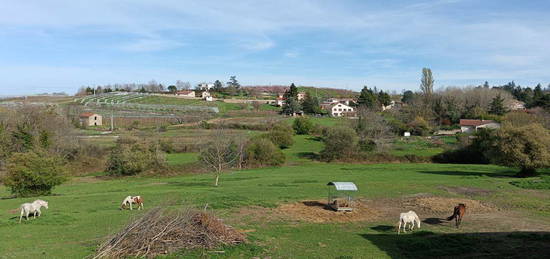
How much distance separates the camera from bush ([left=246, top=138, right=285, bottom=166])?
221ft

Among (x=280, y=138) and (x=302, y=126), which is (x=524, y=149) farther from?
(x=302, y=126)

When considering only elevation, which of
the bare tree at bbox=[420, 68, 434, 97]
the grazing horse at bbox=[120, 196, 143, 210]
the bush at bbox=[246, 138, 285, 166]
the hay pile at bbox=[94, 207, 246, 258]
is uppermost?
the bare tree at bbox=[420, 68, 434, 97]

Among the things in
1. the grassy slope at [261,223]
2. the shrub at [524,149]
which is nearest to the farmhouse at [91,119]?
the grassy slope at [261,223]

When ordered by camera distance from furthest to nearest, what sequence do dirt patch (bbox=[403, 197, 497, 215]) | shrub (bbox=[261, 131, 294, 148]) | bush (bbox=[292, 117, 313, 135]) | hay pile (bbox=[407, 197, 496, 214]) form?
bush (bbox=[292, 117, 313, 135])
shrub (bbox=[261, 131, 294, 148])
hay pile (bbox=[407, 197, 496, 214])
dirt patch (bbox=[403, 197, 497, 215])

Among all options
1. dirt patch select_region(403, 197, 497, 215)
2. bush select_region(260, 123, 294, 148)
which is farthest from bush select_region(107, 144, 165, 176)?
dirt patch select_region(403, 197, 497, 215)

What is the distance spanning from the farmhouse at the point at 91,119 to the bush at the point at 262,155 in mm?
66966

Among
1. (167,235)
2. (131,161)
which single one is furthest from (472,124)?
(167,235)

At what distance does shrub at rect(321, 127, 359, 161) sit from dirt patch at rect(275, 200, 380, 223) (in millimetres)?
41495

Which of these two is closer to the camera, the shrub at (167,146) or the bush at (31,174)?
the bush at (31,174)

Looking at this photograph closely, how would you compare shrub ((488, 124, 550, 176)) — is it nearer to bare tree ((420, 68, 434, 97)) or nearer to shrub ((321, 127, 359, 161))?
shrub ((321, 127, 359, 161))

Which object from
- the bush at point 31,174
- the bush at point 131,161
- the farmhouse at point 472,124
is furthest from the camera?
the farmhouse at point 472,124

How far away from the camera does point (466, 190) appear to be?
123ft

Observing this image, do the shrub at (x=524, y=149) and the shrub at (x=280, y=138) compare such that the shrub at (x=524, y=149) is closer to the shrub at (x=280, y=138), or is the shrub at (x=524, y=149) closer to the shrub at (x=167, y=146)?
the shrub at (x=280, y=138)

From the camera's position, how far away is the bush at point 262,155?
221 feet
